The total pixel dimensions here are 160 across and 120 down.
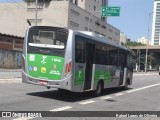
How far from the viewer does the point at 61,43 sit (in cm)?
1514

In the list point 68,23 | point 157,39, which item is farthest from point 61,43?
point 157,39

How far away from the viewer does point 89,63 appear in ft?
55.4

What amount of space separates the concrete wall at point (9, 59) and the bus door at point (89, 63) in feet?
99.2

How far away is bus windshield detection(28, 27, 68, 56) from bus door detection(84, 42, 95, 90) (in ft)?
5.78

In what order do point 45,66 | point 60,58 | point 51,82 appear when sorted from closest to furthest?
point 60,58
point 51,82
point 45,66

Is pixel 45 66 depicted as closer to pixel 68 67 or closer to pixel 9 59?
pixel 68 67

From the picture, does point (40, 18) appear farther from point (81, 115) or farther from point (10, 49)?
point (81, 115)

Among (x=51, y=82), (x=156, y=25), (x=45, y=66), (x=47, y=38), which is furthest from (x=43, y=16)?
(x=51, y=82)

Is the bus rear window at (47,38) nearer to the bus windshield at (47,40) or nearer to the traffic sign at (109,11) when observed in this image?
the bus windshield at (47,40)

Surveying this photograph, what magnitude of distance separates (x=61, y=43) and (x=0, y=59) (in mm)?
31748

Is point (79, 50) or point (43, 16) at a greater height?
point (43, 16)

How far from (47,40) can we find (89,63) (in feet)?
8.05

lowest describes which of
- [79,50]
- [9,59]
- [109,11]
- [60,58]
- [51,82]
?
[51,82]

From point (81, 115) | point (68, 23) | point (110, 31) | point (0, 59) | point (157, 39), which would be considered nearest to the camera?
point (81, 115)
